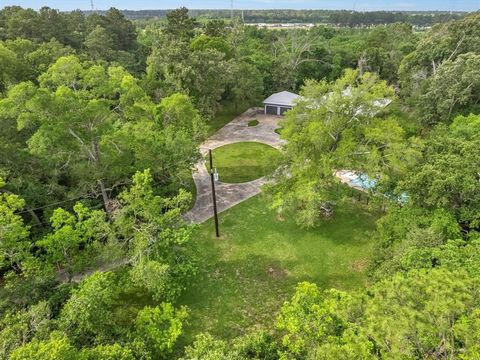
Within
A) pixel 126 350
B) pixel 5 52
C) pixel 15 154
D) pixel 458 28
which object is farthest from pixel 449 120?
pixel 5 52

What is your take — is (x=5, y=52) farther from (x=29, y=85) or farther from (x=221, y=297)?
(x=221, y=297)

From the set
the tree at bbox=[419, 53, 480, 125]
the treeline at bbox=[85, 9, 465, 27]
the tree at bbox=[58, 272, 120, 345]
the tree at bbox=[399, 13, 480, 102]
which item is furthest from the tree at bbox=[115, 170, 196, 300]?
the treeline at bbox=[85, 9, 465, 27]

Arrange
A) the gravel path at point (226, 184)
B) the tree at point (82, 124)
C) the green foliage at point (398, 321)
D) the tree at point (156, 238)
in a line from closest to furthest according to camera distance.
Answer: the green foliage at point (398, 321), the tree at point (156, 238), the tree at point (82, 124), the gravel path at point (226, 184)

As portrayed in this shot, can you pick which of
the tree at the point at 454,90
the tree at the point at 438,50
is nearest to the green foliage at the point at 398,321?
the tree at the point at 454,90

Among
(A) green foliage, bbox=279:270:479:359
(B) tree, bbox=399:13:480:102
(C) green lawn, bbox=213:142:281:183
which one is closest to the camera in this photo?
(A) green foliage, bbox=279:270:479:359

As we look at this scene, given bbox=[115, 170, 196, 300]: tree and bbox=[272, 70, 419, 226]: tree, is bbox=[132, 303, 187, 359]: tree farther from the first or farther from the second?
bbox=[272, 70, 419, 226]: tree

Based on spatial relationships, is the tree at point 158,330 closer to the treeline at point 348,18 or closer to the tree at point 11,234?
the tree at point 11,234

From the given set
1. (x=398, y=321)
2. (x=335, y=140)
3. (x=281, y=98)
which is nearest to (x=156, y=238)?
(x=398, y=321)
